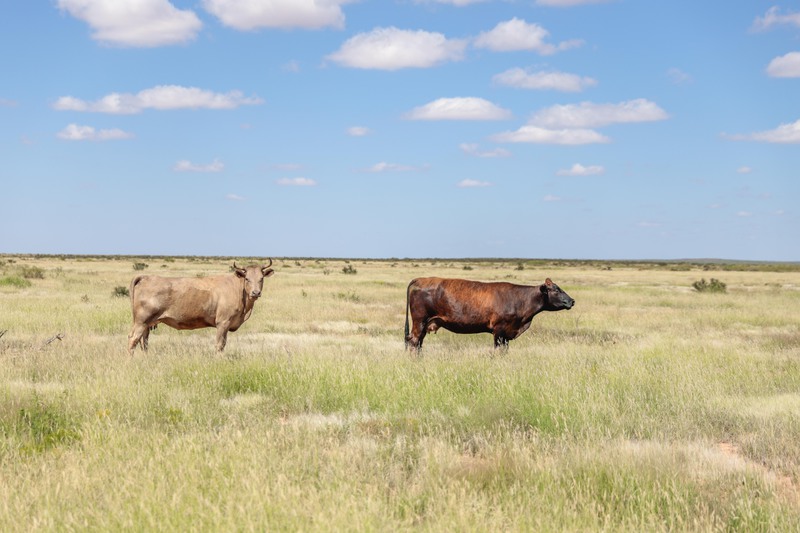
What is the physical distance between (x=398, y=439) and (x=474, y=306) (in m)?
6.83

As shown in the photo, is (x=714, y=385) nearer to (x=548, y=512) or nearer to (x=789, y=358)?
(x=789, y=358)

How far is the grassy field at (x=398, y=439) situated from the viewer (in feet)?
15.3

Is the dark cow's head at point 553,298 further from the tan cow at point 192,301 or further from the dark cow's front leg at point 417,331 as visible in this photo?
the tan cow at point 192,301

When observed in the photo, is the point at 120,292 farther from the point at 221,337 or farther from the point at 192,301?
the point at 221,337

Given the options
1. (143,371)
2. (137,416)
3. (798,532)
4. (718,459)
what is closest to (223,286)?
(143,371)

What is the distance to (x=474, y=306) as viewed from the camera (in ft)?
43.8

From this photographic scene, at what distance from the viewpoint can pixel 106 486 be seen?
5.10 meters

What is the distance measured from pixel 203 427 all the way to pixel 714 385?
697 cm

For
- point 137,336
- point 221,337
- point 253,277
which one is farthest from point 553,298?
point 137,336

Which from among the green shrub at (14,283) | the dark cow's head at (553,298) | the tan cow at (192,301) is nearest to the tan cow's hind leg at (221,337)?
the tan cow at (192,301)

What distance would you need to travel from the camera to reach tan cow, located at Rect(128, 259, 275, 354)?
495 inches

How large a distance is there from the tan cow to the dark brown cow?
3.09 m

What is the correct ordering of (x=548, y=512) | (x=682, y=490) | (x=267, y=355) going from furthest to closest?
(x=267, y=355) → (x=682, y=490) → (x=548, y=512)

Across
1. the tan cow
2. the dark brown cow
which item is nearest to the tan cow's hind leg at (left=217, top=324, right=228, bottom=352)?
the tan cow
